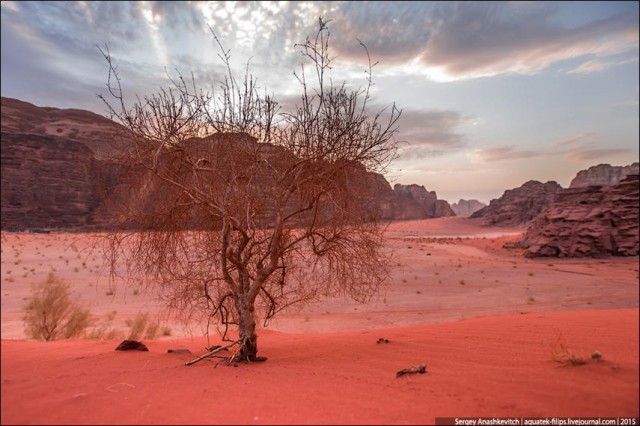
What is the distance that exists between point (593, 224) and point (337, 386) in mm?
34128

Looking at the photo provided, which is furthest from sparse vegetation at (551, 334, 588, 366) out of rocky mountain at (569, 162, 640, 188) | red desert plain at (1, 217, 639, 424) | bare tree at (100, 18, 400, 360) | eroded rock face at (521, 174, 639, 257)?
rocky mountain at (569, 162, 640, 188)

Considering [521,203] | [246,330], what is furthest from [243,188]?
[521,203]

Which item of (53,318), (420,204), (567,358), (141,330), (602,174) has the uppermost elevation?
(602,174)

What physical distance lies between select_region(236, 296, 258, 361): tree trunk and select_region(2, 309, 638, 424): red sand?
0.48 m

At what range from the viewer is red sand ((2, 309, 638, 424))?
3010mm

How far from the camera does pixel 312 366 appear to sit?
17.4 feet

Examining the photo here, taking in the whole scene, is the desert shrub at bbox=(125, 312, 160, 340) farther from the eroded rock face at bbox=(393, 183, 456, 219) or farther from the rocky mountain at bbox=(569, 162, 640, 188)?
the rocky mountain at bbox=(569, 162, 640, 188)

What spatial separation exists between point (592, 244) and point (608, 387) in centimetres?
3230

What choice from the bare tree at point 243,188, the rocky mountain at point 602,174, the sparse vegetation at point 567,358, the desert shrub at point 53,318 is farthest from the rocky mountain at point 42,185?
the rocky mountain at point 602,174

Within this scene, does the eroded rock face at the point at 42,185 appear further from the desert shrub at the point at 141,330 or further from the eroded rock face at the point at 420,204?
the eroded rock face at the point at 420,204

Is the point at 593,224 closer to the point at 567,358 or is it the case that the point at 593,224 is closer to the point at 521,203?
the point at 567,358

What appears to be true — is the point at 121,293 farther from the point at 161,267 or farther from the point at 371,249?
the point at 371,249

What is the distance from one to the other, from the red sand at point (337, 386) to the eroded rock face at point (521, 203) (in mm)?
80262

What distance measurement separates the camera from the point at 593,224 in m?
30.4
